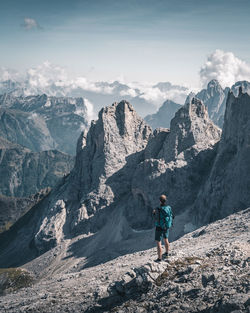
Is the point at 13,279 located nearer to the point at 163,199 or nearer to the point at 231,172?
the point at 231,172

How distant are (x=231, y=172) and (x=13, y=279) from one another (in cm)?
7828

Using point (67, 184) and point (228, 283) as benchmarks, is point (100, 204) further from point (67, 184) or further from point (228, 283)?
point (228, 283)

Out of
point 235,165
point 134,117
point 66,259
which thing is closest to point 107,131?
point 134,117

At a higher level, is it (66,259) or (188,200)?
(188,200)

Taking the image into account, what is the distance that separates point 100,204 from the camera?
413ft

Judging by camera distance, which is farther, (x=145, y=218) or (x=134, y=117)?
(x=134, y=117)

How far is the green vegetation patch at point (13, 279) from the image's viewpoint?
4250 inches

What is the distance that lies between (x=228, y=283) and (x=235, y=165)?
6828cm

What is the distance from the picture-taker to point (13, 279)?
4422 inches

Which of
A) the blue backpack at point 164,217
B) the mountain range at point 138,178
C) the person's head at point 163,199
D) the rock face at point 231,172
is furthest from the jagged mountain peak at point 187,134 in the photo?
the person's head at point 163,199

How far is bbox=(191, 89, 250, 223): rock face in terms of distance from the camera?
8288 cm

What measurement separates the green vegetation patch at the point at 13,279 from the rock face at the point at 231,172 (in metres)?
58.8

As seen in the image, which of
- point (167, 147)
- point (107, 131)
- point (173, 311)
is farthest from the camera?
point (107, 131)

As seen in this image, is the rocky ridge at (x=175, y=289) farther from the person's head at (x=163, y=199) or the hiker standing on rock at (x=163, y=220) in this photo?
the person's head at (x=163, y=199)
